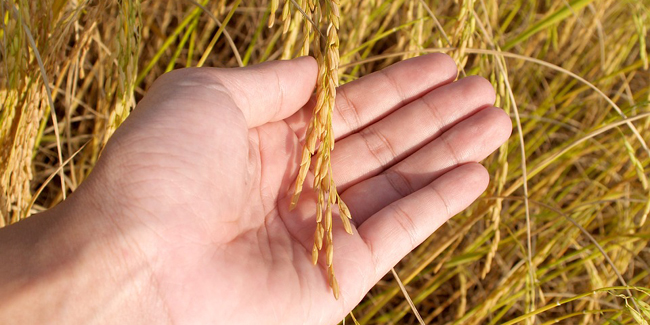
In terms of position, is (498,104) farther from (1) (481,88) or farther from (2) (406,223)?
(2) (406,223)

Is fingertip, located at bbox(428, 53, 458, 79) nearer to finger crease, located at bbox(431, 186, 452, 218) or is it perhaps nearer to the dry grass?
the dry grass

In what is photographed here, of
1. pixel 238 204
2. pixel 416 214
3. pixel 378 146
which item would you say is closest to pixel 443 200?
pixel 416 214

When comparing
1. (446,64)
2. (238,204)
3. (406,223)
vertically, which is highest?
(446,64)

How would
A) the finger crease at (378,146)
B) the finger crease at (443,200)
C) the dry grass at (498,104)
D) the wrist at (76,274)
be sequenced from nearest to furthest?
the wrist at (76,274)
the dry grass at (498,104)
the finger crease at (443,200)
the finger crease at (378,146)

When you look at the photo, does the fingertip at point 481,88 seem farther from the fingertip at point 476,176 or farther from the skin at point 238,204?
the fingertip at point 476,176

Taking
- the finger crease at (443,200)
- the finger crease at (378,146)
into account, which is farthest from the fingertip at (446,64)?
the finger crease at (443,200)

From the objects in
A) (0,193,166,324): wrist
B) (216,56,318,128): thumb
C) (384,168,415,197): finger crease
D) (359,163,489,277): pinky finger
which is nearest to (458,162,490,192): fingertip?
(359,163,489,277): pinky finger
